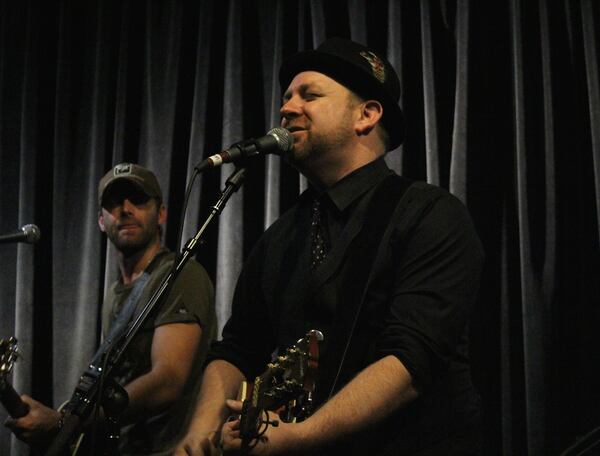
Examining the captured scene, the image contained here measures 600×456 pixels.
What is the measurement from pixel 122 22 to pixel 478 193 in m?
2.10

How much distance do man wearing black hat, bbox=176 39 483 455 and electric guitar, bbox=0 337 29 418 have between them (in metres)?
0.76

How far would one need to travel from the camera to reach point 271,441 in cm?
175

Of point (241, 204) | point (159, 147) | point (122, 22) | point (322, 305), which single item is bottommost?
point (322, 305)

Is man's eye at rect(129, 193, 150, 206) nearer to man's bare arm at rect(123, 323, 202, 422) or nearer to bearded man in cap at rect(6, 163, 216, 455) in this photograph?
bearded man in cap at rect(6, 163, 216, 455)

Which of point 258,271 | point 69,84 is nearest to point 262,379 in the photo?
point 258,271

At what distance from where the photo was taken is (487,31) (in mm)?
3250

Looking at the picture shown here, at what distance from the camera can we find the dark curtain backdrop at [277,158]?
115 inches

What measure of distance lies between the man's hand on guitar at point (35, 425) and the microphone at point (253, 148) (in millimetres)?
1187

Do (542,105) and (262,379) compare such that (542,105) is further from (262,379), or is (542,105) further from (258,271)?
(262,379)

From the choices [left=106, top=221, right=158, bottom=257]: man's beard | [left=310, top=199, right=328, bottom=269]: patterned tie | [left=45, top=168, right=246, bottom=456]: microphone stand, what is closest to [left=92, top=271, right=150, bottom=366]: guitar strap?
[left=106, top=221, right=158, bottom=257]: man's beard

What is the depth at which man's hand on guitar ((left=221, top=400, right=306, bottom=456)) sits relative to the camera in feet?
5.71

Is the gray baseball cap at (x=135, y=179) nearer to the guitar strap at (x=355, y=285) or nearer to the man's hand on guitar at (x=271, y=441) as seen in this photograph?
the guitar strap at (x=355, y=285)

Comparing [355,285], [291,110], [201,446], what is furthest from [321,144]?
[201,446]

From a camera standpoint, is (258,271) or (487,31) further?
(487,31)
